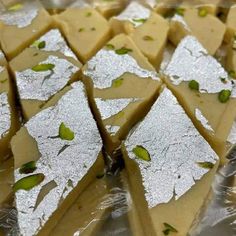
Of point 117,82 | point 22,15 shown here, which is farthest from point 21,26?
point 117,82

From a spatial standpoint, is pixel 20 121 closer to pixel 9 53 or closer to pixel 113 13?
pixel 9 53

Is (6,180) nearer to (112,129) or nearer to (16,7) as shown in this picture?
(112,129)

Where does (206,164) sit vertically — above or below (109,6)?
below

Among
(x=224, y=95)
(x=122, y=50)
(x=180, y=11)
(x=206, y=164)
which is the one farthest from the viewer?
(x=180, y=11)

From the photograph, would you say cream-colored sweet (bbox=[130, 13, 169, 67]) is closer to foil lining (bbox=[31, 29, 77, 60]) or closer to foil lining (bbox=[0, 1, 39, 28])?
foil lining (bbox=[31, 29, 77, 60])

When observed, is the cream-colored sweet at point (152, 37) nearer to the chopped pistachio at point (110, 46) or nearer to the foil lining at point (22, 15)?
the chopped pistachio at point (110, 46)

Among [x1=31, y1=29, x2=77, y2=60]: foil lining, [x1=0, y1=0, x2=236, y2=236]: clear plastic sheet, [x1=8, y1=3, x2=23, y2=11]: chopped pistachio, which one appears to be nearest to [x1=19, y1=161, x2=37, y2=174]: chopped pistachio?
[x1=0, y1=0, x2=236, y2=236]: clear plastic sheet
